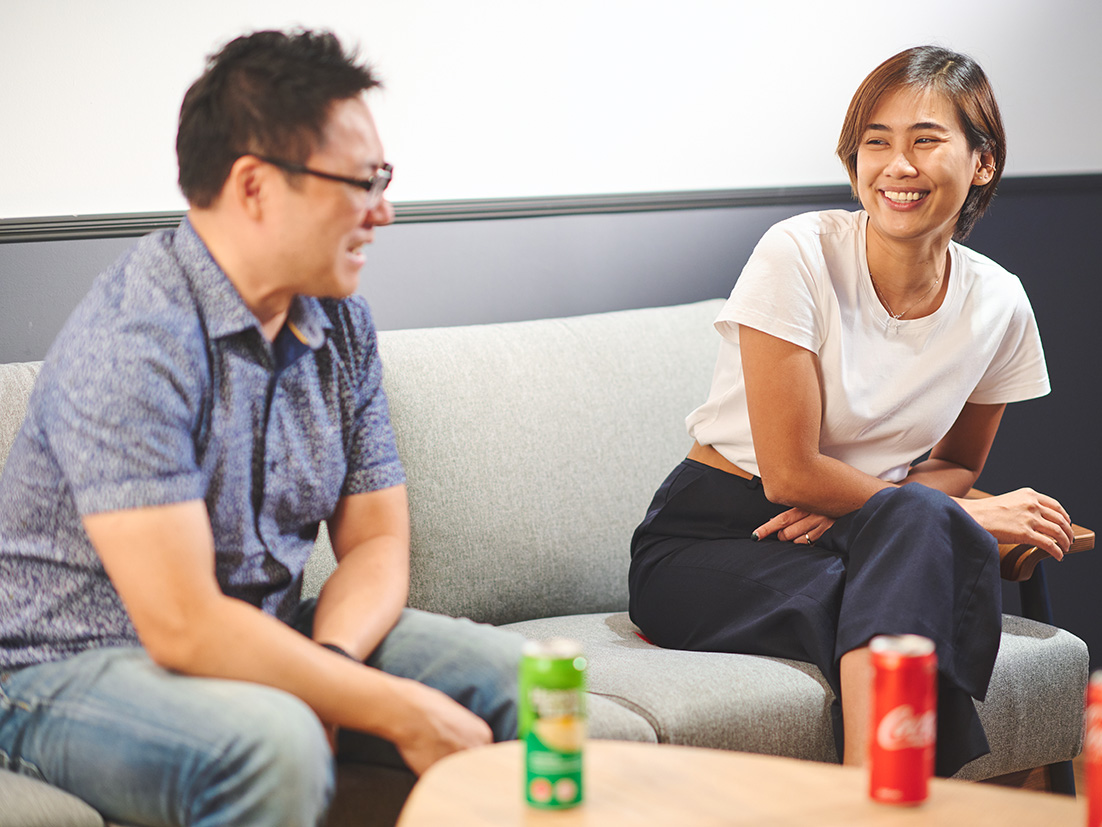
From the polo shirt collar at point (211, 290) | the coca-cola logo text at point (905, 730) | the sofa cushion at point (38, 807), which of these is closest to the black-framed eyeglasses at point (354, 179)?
the polo shirt collar at point (211, 290)

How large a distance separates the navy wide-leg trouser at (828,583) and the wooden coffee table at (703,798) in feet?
1.66

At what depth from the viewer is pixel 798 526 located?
1.85 metres

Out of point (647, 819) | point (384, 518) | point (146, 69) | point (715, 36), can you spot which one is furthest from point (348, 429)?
point (715, 36)

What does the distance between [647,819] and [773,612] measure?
777mm

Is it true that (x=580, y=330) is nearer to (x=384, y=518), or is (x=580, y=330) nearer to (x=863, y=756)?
(x=384, y=518)

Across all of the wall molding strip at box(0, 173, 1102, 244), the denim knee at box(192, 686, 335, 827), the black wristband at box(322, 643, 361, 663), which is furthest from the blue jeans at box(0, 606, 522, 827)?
the wall molding strip at box(0, 173, 1102, 244)

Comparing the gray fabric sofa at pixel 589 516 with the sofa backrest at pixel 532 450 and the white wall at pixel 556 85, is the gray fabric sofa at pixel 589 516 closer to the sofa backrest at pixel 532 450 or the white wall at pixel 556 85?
the sofa backrest at pixel 532 450

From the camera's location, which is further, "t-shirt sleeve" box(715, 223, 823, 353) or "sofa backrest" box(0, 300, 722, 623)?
"sofa backrest" box(0, 300, 722, 623)

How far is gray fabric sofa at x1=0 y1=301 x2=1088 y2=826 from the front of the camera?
5.38 feet

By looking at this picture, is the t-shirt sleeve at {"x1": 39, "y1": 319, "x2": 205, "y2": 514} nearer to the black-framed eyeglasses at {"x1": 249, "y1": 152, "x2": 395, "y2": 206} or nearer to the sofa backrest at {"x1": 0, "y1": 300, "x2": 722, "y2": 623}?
the black-framed eyeglasses at {"x1": 249, "y1": 152, "x2": 395, "y2": 206}

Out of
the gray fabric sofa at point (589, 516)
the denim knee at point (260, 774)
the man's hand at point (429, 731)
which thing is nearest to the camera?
the denim knee at point (260, 774)

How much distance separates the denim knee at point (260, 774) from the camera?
1109 mm

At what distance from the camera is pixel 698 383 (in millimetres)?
2311

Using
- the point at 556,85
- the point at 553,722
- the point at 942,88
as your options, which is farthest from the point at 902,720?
the point at 556,85
